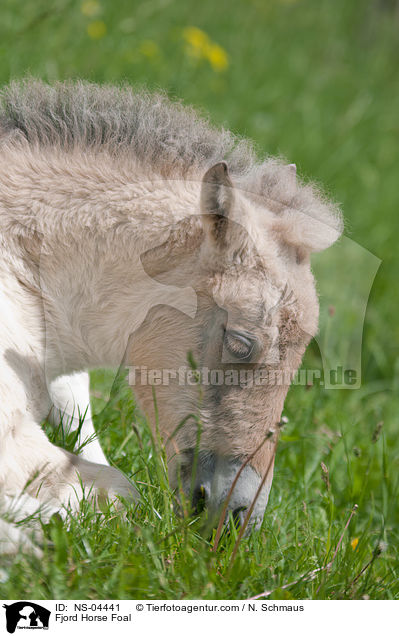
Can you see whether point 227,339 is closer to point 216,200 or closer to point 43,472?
point 216,200

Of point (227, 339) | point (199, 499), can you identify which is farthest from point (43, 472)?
point (227, 339)

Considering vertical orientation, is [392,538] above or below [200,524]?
below

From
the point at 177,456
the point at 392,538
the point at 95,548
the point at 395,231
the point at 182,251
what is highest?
the point at 395,231

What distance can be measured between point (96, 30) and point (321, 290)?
4.21m

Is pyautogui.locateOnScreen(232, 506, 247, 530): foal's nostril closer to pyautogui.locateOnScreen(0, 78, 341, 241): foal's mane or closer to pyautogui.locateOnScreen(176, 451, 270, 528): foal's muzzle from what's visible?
pyautogui.locateOnScreen(176, 451, 270, 528): foal's muzzle

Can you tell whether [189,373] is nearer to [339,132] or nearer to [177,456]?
[177,456]

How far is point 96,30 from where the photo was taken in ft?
27.0

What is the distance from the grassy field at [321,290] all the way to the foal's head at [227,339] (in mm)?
214

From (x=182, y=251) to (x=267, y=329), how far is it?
55 cm

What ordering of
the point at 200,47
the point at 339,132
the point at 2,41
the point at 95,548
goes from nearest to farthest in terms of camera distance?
1. the point at 95,548
2. the point at 2,41
3. the point at 200,47
4. the point at 339,132

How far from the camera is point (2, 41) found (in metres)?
6.80

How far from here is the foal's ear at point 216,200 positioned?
3.18 meters

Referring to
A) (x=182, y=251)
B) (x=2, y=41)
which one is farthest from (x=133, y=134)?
(x=2, y=41)

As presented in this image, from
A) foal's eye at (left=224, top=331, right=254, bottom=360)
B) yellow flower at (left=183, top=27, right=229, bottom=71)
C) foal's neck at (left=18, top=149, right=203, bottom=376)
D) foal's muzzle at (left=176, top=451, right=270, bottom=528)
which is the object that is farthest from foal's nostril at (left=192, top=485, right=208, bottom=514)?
yellow flower at (left=183, top=27, right=229, bottom=71)
